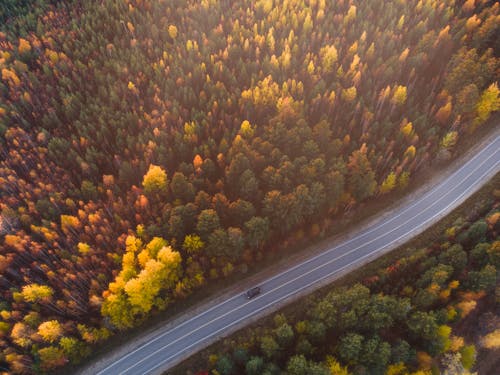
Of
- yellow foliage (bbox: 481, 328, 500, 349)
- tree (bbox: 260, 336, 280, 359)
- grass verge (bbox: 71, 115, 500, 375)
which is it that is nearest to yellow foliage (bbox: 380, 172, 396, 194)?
grass verge (bbox: 71, 115, 500, 375)

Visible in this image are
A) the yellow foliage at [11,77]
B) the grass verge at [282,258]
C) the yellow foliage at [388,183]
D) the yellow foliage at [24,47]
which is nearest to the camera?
the grass verge at [282,258]

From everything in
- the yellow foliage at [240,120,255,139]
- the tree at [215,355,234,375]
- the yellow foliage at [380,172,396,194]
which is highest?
the yellow foliage at [240,120,255,139]

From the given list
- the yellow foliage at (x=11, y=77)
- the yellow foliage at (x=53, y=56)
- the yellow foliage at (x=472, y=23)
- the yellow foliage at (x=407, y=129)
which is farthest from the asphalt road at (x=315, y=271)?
the yellow foliage at (x=53, y=56)

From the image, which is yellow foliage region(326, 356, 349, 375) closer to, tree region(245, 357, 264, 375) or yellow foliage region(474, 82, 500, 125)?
tree region(245, 357, 264, 375)

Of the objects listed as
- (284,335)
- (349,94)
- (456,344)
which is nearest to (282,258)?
(284,335)

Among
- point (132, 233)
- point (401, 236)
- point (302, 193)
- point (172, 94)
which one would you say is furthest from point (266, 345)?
point (172, 94)

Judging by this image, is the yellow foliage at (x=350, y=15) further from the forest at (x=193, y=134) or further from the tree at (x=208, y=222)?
the tree at (x=208, y=222)
